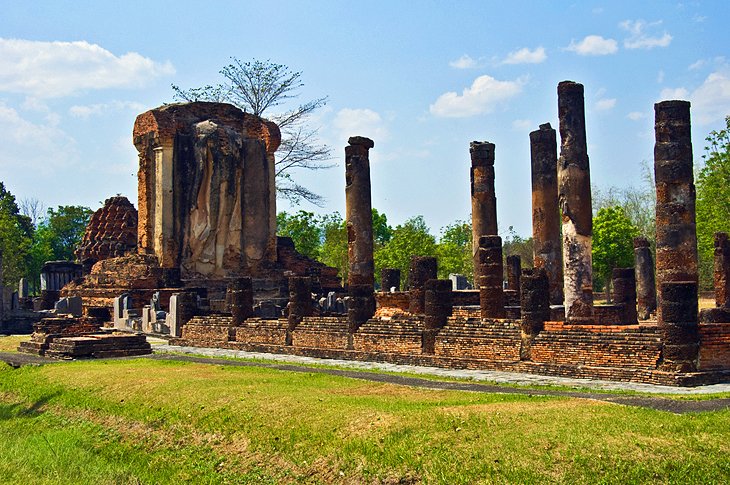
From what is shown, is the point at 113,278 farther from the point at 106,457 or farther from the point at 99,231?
the point at 106,457

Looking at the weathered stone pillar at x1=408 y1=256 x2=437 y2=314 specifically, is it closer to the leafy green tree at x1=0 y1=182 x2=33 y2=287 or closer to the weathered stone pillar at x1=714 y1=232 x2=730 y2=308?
the weathered stone pillar at x1=714 y1=232 x2=730 y2=308

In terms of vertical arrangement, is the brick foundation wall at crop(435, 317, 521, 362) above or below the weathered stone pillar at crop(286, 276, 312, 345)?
below

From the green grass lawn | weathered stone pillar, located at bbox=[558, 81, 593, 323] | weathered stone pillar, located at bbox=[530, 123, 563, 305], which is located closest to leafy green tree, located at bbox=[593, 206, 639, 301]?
weathered stone pillar, located at bbox=[530, 123, 563, 305]

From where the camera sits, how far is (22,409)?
14344mm

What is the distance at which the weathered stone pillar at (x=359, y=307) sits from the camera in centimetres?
1931

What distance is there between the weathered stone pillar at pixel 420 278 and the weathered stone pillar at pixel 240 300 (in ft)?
14.5

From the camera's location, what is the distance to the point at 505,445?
9086mm

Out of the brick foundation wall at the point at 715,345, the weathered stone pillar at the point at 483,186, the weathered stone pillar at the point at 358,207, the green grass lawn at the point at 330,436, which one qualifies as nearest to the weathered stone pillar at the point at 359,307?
the weathered stone pillar at the point at 358,207

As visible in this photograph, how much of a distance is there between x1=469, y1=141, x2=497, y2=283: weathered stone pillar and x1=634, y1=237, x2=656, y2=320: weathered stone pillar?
655cm

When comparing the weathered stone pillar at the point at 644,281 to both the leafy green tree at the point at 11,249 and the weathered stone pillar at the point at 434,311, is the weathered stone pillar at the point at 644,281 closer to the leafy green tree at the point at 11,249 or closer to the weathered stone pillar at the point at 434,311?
the weathered stone pillar at the point at 434,311

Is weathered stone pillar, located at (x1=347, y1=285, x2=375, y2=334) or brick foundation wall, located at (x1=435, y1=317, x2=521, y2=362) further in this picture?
weathered stone pillar, located at (x1=347, y1=285, x2=375, y2=334)

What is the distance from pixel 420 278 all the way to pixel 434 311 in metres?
3.74

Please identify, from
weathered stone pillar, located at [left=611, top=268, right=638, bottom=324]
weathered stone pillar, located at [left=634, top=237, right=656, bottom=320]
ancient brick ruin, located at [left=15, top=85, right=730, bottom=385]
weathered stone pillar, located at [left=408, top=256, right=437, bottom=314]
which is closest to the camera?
ancient brick ruin, located at [left=15, top=85, right=730, bottom=385]

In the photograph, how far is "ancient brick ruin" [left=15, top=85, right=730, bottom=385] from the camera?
14734mm
